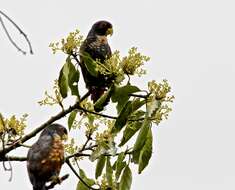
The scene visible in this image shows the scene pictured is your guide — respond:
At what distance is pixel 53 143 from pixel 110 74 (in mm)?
723

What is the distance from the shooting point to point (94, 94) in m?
4.92

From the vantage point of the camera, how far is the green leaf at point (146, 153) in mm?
3959

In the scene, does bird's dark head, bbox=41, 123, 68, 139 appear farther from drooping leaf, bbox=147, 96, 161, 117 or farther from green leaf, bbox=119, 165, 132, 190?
drooping leaf, bbox=147, 96, 161, 117

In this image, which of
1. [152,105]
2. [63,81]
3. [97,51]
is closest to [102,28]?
[97,51]

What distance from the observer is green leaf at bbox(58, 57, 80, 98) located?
418 centimetres

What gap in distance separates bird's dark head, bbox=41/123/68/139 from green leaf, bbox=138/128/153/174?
791 millimetres

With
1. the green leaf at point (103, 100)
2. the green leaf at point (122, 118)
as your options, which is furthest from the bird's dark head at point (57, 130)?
the green leaf at point (122, 118)

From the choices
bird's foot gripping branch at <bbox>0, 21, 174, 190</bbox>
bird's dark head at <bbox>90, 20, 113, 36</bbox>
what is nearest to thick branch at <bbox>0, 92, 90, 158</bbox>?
bird's foot gripping branch at <bbox>0, 21, 174, 190</bbox>

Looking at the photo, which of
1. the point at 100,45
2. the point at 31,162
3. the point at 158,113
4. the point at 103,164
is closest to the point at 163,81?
the point at 158,113

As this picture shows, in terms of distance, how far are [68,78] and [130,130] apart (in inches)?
23.9

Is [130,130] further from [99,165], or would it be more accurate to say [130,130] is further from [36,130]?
[36,130]

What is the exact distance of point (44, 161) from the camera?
4402 millimetres

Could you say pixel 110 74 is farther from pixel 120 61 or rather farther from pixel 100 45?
pixel 100 45

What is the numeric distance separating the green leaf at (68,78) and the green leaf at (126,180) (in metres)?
0.66
